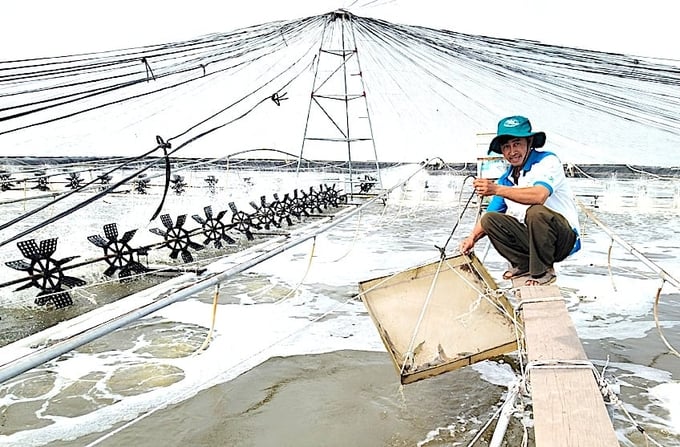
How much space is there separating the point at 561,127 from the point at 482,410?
18.4 feet

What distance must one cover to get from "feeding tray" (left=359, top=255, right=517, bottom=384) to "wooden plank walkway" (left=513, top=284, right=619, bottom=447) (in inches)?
16.4

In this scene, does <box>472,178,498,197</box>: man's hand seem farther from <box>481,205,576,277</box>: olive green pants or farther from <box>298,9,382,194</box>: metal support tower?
<box>298,9,382,194</box>: metal support tower

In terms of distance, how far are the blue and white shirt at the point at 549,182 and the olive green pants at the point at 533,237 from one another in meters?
0.10

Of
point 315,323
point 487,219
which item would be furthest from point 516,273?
point 315,323

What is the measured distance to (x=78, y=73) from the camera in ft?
13.4

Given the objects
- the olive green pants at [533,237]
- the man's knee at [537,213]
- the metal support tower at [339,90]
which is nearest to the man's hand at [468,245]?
the olive green pants at [533,237]

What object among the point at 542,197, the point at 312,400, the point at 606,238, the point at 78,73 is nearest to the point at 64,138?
the point at 78,73

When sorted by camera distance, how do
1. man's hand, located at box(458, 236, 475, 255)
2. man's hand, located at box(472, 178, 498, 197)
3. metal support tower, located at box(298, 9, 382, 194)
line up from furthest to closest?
1. metal support tower, located at box(298, 9, 382, 194)
2. man's hand, located at box(458, 236, 475, 255)
3. man's hand, located at box(472, 178, 498, 197)

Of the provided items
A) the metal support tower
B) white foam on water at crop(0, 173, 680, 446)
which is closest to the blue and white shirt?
white foam on water at crop(0, 173, 680, 446)

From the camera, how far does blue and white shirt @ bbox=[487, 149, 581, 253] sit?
10.3 feet

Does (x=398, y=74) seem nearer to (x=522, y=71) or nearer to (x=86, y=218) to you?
(x=522, y=71)

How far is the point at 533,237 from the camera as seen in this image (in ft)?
10.5

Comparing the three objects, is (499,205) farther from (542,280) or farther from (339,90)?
(339,90)

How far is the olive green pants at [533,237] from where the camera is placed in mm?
3158
